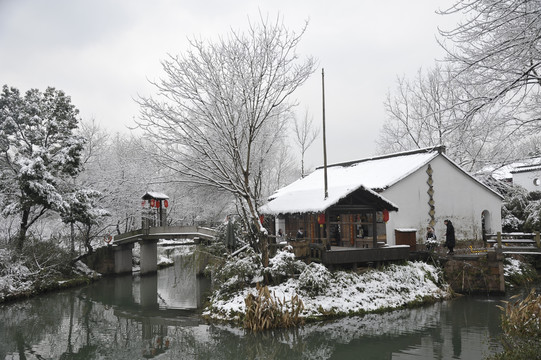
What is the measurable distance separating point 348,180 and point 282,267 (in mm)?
9607

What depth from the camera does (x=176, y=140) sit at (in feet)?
56.4

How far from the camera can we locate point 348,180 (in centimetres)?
2416

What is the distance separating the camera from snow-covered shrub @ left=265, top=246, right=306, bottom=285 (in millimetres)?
15953

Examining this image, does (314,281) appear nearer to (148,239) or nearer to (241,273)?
(241,273)

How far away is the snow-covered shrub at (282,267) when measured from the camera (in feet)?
52.3

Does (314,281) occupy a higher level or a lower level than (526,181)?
lower

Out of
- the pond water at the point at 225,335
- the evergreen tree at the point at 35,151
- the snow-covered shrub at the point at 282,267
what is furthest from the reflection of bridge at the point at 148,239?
the snow-covered shrub at the point at 282,267

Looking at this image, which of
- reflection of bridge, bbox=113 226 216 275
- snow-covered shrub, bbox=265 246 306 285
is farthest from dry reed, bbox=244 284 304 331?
reflection of bridge, bbox=113 226 216 275

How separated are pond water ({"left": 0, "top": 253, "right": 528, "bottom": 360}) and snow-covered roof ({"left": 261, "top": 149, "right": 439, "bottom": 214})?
16.4 feet

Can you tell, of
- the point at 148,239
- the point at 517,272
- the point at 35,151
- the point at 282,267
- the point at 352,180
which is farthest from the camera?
the point at 148,239

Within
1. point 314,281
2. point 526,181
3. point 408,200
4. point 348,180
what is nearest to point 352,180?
point 348,180

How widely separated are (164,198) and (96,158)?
751cm

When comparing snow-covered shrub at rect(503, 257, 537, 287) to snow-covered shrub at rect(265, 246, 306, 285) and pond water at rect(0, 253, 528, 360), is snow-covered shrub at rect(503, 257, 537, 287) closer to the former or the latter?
pond water at rect(0, 253, 528, 360)

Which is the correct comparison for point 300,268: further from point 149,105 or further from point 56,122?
point 56,122
